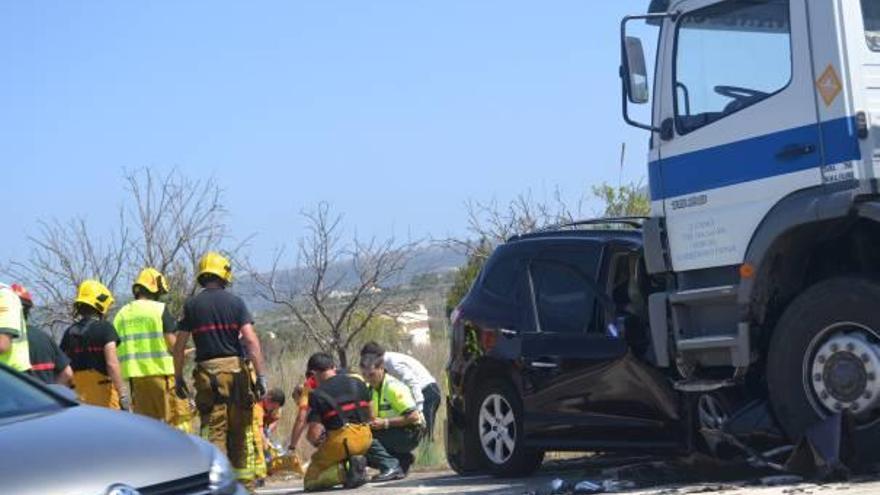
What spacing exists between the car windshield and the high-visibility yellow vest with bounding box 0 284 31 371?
3.19 m

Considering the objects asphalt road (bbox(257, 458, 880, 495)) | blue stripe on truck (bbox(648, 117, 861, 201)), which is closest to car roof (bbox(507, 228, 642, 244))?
blue stripe on truck (bbox(648, 117, 861, 201))

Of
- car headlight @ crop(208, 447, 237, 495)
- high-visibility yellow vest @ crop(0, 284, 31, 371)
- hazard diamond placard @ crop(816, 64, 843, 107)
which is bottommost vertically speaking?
car headlight @ crop(208, 447, 237, 495)

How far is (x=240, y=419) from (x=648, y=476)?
3202 mm

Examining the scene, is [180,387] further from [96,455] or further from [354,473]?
[96,455]

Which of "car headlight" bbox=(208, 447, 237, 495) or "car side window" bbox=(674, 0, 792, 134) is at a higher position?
"car side window" bbox=(674, 0, 792, 134)

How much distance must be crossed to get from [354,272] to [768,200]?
14.9 meters

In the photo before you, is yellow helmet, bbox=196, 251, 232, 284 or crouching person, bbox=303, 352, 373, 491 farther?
crouching person, bbox=303, 352, 373, 491

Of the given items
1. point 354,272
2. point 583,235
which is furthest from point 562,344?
point 354,272

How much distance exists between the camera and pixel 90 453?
20.5 feet

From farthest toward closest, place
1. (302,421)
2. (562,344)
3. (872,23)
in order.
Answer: (302,421) → (562,344) → (872,23)

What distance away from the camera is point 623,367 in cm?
1038

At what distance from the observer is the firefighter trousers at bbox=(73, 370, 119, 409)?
13.0 m

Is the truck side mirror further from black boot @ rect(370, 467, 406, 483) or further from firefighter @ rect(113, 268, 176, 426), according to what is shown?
firefighter @ rect(113, 268, 176, 426)

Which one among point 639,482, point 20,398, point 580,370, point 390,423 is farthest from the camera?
point 390,423
